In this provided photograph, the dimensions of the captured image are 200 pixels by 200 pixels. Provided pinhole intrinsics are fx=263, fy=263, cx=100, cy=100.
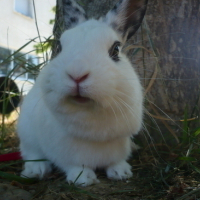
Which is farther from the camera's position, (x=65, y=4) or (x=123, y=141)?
(x=65, y=4)

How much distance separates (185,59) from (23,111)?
6.39 feet

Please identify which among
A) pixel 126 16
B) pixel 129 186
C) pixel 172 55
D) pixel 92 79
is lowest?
pixel 129 186

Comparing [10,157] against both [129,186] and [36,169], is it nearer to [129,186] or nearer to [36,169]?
[36,169]

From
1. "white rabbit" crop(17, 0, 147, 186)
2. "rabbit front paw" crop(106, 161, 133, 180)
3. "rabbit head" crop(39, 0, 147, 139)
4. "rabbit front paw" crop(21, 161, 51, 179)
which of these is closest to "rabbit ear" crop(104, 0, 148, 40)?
"white rabbit" crop(17, 0, 147, 186)

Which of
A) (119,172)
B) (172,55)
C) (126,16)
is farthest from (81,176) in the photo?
(172,55)

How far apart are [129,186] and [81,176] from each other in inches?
15.5

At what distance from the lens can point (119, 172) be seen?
7.59 feet

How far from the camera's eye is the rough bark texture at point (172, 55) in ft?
10.1

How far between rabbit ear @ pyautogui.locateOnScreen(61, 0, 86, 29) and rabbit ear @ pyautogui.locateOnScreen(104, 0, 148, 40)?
0.31 meters

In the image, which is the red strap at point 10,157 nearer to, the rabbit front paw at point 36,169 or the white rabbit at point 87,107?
the white rabbit at point 87,107

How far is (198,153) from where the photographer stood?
2506 millimetres

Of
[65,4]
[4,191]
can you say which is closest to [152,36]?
[65,4]

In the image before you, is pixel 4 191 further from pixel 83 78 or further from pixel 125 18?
pixel 125 18

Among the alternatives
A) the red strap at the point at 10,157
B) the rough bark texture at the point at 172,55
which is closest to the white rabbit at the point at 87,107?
the red strap at the point at 10,157
